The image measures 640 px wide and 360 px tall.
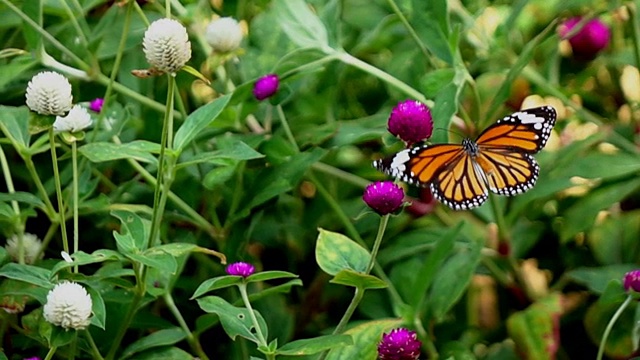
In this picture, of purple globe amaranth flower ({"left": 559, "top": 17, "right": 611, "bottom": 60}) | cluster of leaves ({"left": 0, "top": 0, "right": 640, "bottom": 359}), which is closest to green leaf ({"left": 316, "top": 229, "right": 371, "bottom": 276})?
cluster of leaves ({"left": 0, "top": 0, "right": 640, "bottom": 359})

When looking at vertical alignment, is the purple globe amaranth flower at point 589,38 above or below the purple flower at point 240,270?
above

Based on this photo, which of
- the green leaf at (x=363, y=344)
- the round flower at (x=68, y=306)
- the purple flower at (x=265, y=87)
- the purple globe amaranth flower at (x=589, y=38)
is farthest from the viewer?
the purple globe amaranth flower at (x=589, y=38)

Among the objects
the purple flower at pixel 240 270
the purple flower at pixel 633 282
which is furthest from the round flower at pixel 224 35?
the purple flower at pixel 633 282

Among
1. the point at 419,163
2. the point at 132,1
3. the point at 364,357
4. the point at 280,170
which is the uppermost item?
the point at 132,1

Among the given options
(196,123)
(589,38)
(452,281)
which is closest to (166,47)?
(196,123)

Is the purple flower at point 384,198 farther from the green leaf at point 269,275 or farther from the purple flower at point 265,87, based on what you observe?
the purple flower at point 265,87

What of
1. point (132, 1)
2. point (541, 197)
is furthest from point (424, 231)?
point (132, 1)

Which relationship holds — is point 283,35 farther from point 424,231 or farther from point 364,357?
point 364,357

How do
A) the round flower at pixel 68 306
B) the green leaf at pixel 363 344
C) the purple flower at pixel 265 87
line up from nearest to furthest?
the round flower at pixel 68 306, the green leaf at pixel 363 344, the purple flower at pixel 265 87

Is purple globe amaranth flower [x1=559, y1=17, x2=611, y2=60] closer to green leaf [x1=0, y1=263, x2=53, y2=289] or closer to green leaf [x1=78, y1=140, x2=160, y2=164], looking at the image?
green leaf [x1=78, y1=140, x2=160, y2=164]
